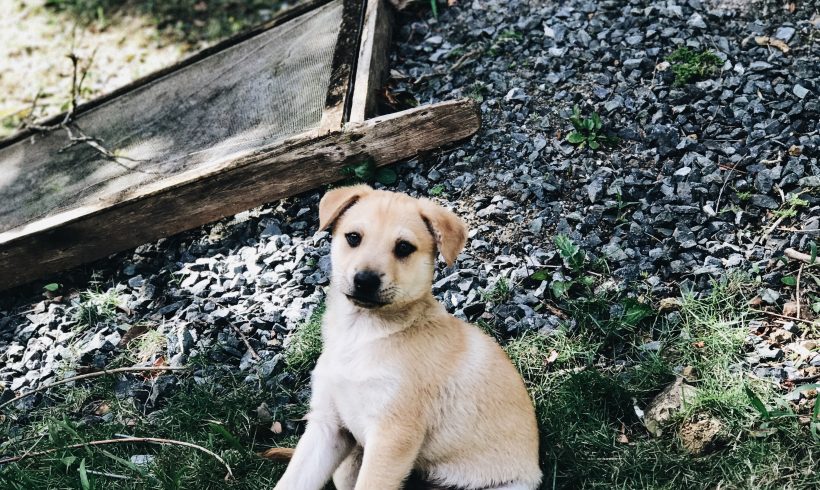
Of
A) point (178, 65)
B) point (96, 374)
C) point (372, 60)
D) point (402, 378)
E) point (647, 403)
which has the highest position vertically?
point (178, 65)

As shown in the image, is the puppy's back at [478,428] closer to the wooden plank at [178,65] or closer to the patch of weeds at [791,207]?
the patch of weeds at [791,207]

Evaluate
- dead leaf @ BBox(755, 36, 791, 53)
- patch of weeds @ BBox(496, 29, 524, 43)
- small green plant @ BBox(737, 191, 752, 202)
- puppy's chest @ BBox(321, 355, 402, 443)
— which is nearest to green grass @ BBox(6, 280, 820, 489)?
small green plant @ BBox(737, 191, 752, 202)

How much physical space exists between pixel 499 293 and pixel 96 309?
2.69 m

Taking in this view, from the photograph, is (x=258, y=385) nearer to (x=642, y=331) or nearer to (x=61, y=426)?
(x=61, y=426)

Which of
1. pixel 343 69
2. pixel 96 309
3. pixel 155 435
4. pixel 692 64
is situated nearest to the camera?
pixel 155 435

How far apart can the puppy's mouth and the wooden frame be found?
6.79 ft

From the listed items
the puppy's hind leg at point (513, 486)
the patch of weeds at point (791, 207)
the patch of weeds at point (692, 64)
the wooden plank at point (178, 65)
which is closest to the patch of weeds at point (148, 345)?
the puppy's hind leg at point (513, 486)

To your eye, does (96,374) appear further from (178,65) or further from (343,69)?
(178,65)

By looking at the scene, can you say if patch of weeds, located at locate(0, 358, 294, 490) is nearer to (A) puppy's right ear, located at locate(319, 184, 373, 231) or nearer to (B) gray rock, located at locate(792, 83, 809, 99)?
(A) puppy's right ear, located at locate(319, 184, 373, 231)

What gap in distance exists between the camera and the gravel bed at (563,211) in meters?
4.29

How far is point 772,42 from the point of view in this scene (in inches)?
210

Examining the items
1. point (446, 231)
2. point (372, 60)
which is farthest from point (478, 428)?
point (372, 60)

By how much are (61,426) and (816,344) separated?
13.8 feet

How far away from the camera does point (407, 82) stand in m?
5.89
